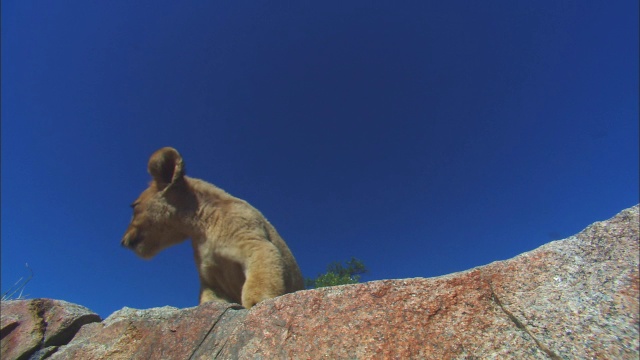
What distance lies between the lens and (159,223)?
17.4ft

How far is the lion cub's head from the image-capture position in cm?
500

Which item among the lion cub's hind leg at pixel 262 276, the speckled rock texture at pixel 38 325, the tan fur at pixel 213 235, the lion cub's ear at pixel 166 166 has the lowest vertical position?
the speckled rock texture at pixel 38 325

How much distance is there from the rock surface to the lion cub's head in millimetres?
2623

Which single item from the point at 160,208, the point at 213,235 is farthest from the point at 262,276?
the point at 160,208

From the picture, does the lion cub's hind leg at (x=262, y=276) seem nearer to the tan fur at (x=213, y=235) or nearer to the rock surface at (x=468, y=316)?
the tan fur at (x=213, y=235)

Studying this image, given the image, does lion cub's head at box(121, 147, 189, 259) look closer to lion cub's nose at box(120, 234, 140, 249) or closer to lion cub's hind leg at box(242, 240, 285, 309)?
lion cub's nose at box(120, 234, 140, 249)

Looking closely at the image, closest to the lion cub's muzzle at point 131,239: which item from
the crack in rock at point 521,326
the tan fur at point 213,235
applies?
the tan fur at point 213,235

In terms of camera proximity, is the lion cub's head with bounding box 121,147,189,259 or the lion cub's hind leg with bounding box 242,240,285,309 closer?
the lion cub's hind leg with bounding box 242,240,285,309

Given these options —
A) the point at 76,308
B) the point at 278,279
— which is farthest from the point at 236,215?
the point at 76,308

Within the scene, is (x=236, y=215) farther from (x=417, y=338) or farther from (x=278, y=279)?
(x=417, y=338)

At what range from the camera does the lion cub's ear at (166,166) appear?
4.90 m

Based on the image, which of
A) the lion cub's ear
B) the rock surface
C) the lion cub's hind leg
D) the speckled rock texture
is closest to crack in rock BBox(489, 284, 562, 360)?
the rock surface

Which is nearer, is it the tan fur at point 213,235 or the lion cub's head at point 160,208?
the tan fur at point 213,235

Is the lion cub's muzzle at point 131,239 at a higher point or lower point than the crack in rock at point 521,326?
higher
